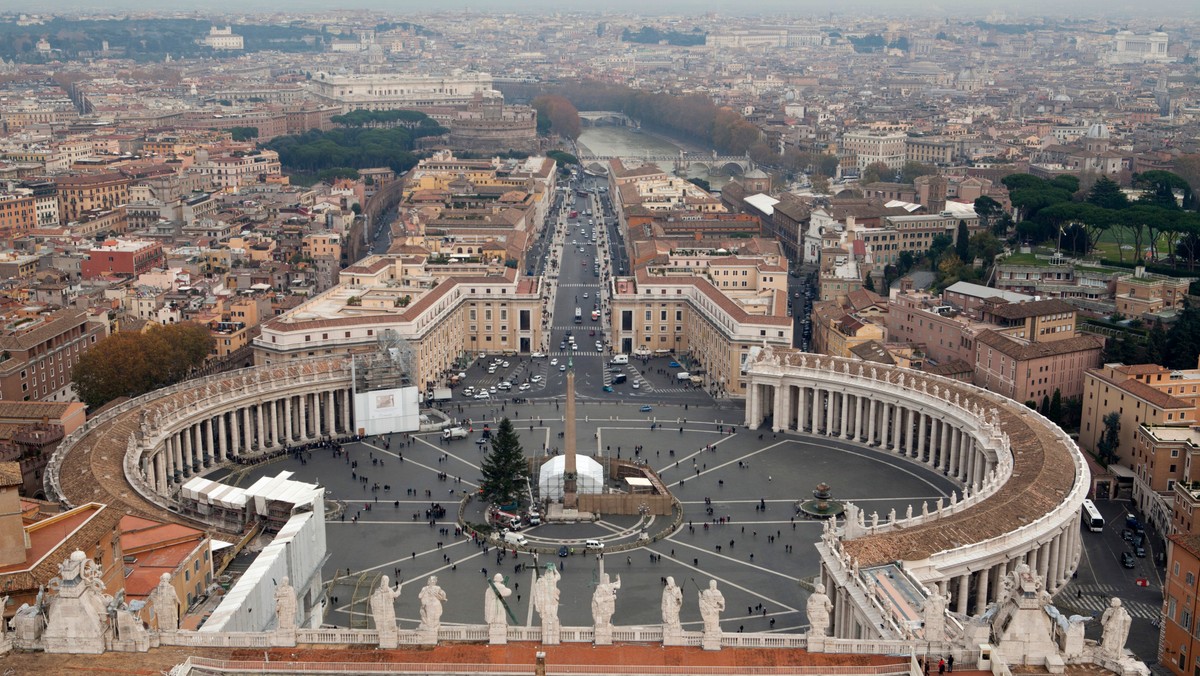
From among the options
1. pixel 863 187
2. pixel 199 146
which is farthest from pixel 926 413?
pixel 199 146

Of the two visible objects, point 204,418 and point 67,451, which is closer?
point 67,451

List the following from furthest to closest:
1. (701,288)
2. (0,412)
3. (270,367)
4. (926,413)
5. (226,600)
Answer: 1. (701,288)
2. (270,367)
3. (926,413)
4. (0,412)
5. (226,600)

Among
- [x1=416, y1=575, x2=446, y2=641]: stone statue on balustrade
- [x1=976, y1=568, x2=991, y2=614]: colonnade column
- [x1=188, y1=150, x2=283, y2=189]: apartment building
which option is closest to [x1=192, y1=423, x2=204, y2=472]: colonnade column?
[x1=416, y1=575, x2=446, y2=641]: stone statue on balustrade

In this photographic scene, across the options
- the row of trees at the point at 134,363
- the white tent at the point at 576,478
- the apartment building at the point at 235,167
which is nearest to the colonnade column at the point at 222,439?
the row of trees at the point at 134,363

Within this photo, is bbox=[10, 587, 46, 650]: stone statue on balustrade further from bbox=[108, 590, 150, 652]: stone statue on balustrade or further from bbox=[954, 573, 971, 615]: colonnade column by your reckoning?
bbox=[954, 573, 971, 615]: colonnade column

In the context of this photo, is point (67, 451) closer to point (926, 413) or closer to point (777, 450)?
point (777, 450)

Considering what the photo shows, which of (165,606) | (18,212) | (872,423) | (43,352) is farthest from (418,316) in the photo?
(18,212)
